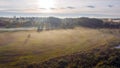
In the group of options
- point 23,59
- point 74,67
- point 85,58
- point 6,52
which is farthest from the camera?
point 6,52

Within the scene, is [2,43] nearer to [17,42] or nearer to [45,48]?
[17,42]

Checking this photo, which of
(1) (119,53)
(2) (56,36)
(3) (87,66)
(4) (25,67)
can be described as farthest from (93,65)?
(2) (56,36)

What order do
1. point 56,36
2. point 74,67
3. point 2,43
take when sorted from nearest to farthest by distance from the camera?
point 74,67 → point 2,43 → point 56,36

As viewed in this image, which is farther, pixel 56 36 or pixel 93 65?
pixel 56 36

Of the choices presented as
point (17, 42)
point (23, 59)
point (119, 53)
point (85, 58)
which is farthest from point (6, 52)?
point (119, 53)

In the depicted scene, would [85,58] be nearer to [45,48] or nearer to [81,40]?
[45,48]

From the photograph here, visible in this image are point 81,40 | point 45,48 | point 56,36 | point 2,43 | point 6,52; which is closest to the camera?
point 6,52
